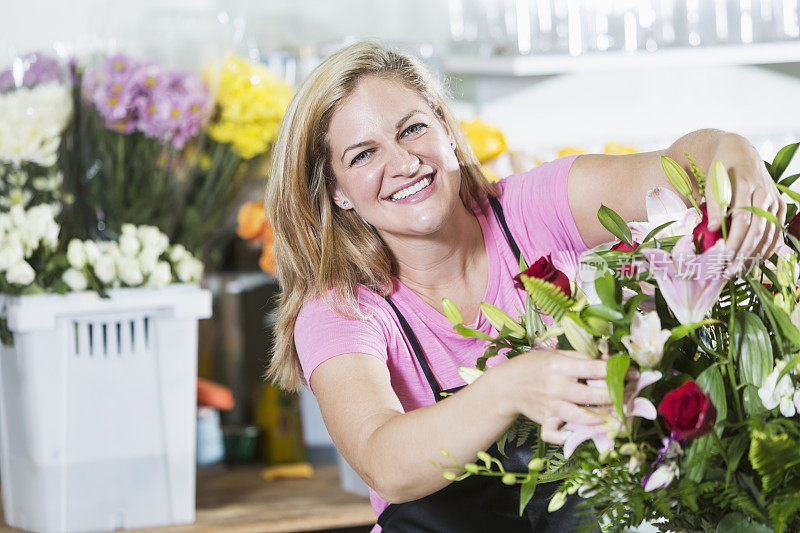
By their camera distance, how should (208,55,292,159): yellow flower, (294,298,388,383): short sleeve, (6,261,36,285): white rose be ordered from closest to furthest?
(294,298,388,383): short sleeve < (6,261,36,285): white rose < (208,55,292,159): yellow flower

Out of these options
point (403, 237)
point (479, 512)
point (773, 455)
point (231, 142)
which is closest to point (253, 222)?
point (231, 142)

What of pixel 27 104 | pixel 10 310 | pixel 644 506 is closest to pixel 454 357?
pixel 644 506

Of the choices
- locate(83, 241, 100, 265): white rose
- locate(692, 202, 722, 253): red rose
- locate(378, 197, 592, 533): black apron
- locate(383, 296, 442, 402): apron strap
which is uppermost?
locate(692, 202, 722, 253): red rose

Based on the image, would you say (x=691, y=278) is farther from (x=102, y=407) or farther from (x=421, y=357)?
(x=102, y=407)

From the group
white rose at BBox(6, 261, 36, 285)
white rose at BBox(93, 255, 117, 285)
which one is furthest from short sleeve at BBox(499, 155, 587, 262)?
white rose at BBox(6, 261, 36, 285)

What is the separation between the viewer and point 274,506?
5.43ft

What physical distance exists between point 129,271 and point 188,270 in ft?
0.34

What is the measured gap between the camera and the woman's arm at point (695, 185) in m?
0.75

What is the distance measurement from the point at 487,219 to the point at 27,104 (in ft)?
2.80

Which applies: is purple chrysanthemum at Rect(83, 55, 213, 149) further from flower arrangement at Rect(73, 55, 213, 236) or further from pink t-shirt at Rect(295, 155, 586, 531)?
pink t-shirt at Rect(295, 155, 586, 531)

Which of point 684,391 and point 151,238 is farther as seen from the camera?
point 151,238

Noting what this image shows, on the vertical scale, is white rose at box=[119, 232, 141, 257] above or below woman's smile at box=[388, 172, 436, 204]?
below

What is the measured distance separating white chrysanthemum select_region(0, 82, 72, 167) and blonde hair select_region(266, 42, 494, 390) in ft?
1.84

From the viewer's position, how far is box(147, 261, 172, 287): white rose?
1.56 meters
